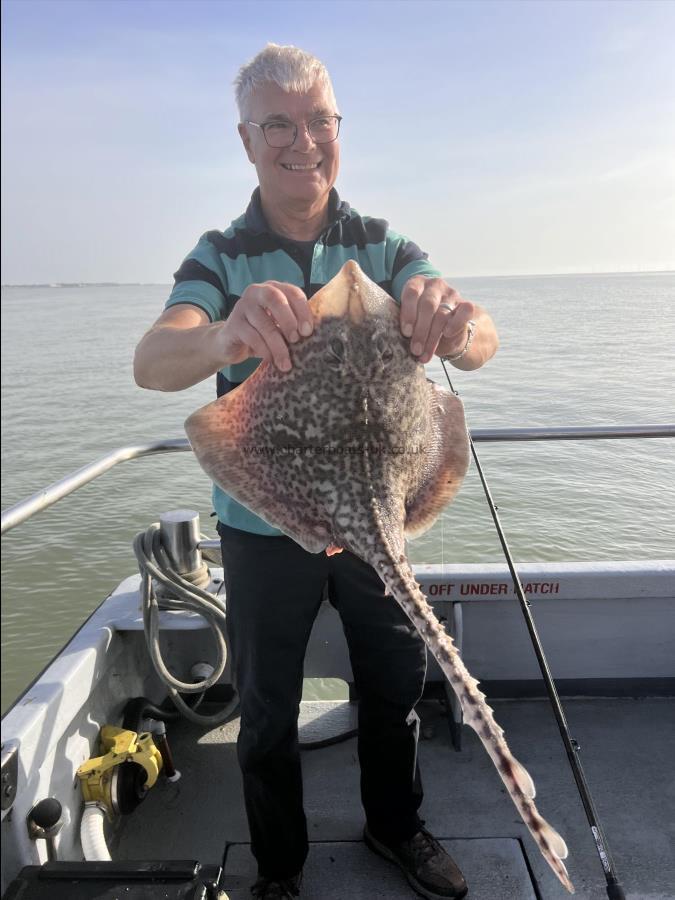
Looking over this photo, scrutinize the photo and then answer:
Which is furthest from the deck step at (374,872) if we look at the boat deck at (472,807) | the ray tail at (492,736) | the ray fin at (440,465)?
the ray fin at (440,465)

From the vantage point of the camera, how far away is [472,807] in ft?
9.82

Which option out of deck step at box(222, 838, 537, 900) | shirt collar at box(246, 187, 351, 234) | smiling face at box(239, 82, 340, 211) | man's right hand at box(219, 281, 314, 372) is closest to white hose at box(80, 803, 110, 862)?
deck step at box(222, 838, 537, 900)

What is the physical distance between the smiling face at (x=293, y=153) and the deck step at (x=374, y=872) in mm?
2571

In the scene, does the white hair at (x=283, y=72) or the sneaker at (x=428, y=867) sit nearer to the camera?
the white hair at (x=283, y=72)

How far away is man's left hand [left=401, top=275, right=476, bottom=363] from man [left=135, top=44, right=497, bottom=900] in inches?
3.8

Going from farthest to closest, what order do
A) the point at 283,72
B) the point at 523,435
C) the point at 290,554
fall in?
1. the point at 523,435
2. the point at 290,554
3. the point at 283,72

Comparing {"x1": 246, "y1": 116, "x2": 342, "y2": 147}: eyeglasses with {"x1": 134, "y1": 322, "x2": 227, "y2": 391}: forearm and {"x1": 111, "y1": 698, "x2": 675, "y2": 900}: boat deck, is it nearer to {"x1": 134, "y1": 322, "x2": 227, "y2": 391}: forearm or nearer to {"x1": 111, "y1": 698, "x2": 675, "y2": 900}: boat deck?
{"x1": 134, "y1": 322, "x2": 227, "y2": 391}: forearm

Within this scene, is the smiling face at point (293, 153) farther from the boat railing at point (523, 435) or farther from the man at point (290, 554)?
the boat railing at point (523, 435)

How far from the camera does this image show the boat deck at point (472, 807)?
261 cm

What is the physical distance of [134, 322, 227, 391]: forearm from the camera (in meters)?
1.75

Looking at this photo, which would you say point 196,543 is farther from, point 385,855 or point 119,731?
point 385,855

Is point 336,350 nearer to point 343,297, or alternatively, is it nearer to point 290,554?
point 343,297

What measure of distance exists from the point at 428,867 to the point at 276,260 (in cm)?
232

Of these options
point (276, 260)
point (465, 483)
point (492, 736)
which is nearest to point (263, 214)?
point (276, 260)
